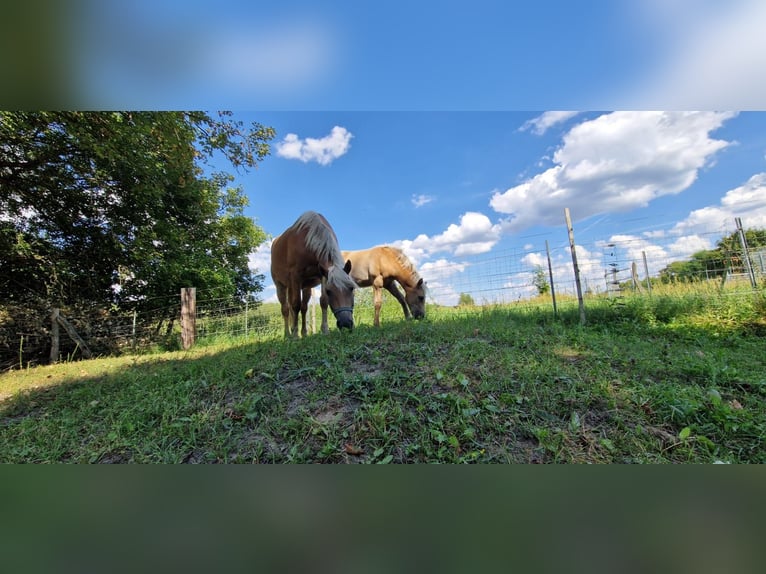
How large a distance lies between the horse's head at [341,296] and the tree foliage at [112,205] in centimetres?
305

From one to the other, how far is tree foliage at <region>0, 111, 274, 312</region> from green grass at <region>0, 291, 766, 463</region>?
3346 millimetres

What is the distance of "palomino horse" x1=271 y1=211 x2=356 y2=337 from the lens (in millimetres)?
3951

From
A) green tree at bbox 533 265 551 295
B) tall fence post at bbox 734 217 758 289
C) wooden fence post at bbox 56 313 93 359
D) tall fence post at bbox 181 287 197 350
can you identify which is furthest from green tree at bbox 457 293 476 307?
wooden fence post at bbox 56 313 93 359

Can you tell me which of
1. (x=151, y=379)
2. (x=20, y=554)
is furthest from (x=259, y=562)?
(x=151, y=379)

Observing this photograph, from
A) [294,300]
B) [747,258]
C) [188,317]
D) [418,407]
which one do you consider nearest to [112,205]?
[188,317]

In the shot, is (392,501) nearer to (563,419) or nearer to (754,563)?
(754,563)

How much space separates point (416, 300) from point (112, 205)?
6379mm

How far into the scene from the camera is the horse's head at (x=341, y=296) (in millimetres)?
3867

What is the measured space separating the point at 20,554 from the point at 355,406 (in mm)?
1344

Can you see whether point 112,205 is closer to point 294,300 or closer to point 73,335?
point 73,335

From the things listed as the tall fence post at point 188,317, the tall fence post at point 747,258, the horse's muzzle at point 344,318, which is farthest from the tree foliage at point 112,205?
the tall fence post at point 747,258

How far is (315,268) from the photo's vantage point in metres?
4.63

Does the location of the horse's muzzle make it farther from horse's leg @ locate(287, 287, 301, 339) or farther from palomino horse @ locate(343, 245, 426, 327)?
palomino horse @ locate(343, 245, 426, 327)

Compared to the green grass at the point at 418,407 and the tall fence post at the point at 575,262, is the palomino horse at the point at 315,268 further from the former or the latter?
the tall fence post at the point at 575,262
